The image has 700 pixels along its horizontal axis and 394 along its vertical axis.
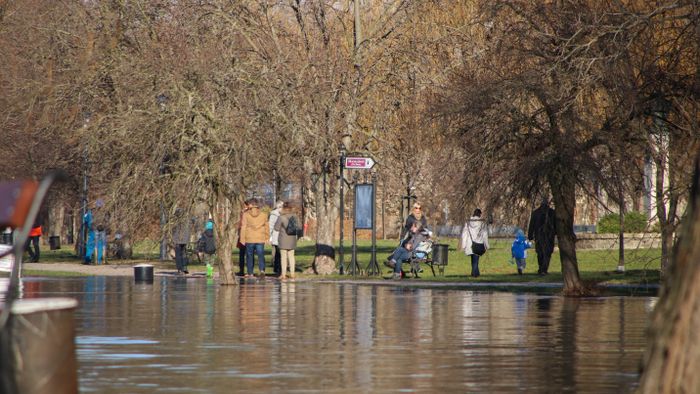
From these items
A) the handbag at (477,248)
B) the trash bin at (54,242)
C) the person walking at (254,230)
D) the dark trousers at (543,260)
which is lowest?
the dark trousers at (543,260)

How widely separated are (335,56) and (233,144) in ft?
24.2

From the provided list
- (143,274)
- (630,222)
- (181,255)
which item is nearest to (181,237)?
(181,255)

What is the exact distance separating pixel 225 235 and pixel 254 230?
19.4 feet

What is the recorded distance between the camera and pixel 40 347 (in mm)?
8516

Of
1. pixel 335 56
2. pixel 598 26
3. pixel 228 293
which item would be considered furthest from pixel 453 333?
pixel 335 56

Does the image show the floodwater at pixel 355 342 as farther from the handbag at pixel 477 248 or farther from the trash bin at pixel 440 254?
the trash bin at pixel 440 254

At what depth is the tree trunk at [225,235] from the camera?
32.8 m

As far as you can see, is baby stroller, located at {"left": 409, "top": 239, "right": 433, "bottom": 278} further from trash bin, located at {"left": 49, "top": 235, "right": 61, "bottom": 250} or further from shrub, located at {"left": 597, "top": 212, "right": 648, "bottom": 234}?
trash bin, located at {"left": 49, "top": 235, "right": 61, "bottom": 250}

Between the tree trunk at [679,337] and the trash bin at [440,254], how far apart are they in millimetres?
31163

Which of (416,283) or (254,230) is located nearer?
(416,283)

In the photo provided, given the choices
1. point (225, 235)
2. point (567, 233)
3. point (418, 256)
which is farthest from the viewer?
point (418, 256)

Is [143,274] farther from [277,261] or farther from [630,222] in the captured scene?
[630,222]

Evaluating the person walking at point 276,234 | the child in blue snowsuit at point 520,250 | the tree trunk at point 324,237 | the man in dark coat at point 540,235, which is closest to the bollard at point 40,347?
the man in dark coat at point 540,235

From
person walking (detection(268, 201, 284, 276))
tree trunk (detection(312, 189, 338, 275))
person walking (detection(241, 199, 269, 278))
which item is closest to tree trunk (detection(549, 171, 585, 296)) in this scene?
person walking (detection(268, 201, 284, 276))
